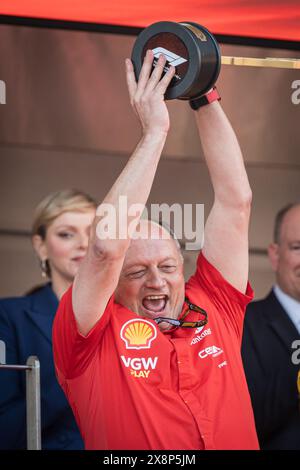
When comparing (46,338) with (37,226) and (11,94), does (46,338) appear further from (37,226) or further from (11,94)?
(11,94)

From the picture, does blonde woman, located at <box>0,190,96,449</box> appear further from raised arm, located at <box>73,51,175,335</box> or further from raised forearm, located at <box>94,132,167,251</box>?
raised forearm, located at <box>94,132,167,251</box>

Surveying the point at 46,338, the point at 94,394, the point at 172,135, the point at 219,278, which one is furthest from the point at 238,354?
the point at 172,135

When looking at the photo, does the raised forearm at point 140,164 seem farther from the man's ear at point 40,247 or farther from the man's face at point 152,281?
the man's ear at point 40,247

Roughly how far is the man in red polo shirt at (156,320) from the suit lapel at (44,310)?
2.76 feet

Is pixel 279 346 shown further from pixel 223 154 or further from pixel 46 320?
pixel 223 154

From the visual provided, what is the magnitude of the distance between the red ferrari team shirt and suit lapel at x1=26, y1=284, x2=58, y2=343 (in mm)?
883

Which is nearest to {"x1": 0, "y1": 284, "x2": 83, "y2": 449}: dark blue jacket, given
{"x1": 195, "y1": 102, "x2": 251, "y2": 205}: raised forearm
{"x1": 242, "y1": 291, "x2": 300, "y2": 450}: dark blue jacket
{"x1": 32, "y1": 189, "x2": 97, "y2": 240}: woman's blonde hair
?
{"x1": 32, "y1": 189, "x2": 97, "y2": 240}: woman's blonde hair

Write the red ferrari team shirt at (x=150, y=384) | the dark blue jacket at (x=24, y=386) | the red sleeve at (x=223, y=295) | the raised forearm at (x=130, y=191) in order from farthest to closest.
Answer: the dark blue jacket at (x=24, y=386) < the red sleeve at (x=223, y=295) < the red ferrari team shirt at (x=150, y=384) < the raised forearm at (x=130, y=191)

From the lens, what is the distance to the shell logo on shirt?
10.1ft

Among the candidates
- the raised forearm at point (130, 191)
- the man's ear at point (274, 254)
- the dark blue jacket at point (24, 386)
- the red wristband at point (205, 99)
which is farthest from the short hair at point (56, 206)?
the raised forearm at point (130, 191)

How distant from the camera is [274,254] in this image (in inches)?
167

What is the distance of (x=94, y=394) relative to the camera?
3.00m

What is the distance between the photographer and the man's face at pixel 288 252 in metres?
4.23

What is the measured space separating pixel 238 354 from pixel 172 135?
1.33 meters
